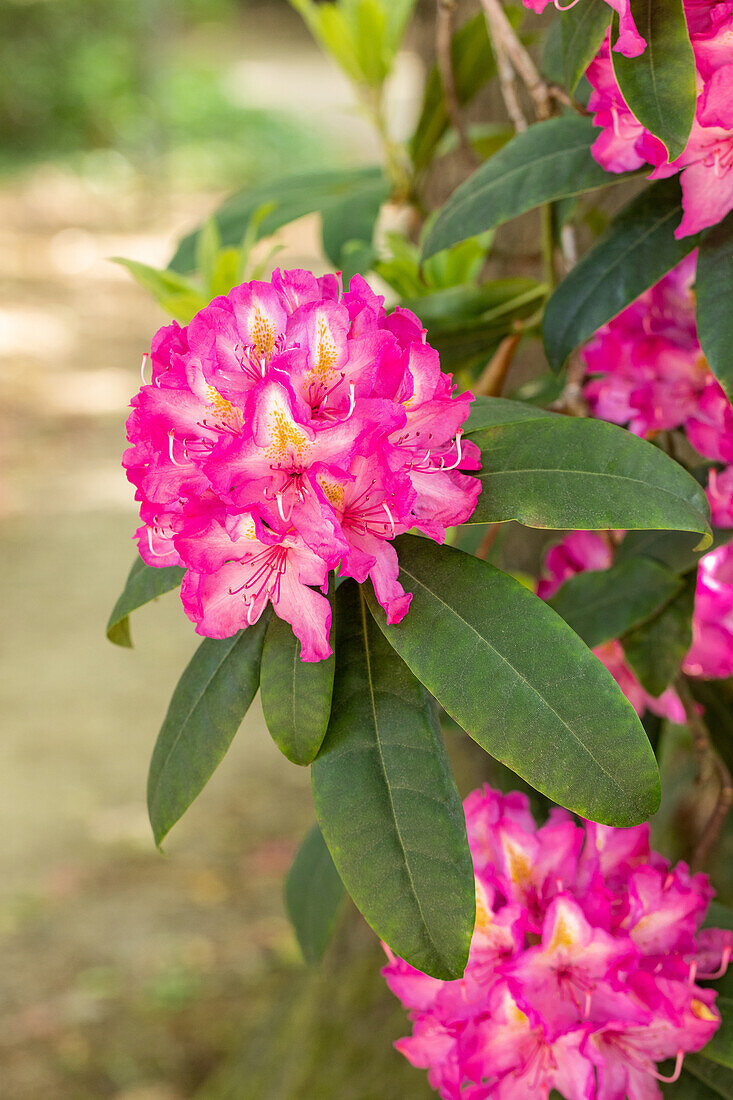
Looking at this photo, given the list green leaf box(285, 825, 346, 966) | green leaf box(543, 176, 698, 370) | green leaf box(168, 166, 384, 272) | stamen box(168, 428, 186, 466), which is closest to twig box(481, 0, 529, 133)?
green leaf box(543, 176, 698, 370)

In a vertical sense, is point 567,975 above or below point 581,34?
below

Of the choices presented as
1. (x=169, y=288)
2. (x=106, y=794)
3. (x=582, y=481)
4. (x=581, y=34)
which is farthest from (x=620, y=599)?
(x=106, y=794)

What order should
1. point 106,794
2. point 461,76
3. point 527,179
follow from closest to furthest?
point 527,179 → point 461,76 → point 106,794

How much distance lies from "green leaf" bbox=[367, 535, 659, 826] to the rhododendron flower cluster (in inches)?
6.0

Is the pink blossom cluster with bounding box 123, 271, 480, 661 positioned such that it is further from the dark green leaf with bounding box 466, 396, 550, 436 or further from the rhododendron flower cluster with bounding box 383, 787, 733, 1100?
the rhododendron flower cluster with bounding box 383, 787, 733, 1100

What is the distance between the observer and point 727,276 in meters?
0.60

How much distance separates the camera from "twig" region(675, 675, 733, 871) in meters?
0.80

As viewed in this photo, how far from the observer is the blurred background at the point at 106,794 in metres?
1.95

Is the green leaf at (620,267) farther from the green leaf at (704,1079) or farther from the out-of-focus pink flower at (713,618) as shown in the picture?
the green leaf at (704,1079)

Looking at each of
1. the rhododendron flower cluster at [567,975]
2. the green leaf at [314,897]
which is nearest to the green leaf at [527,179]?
the rhododendron flower cluster at [567,975]

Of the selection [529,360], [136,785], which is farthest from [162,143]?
[529,360]

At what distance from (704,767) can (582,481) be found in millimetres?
490

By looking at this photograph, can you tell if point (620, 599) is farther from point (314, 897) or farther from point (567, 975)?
point (314, 897)

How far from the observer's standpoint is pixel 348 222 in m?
1.10
